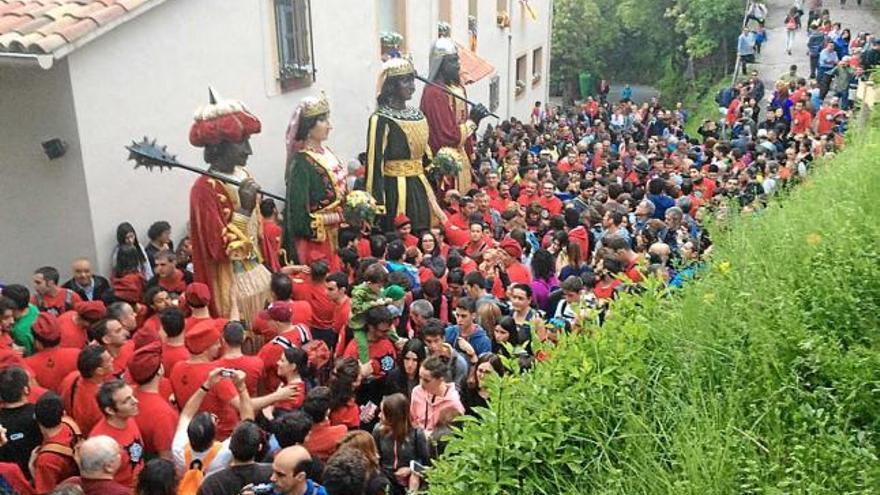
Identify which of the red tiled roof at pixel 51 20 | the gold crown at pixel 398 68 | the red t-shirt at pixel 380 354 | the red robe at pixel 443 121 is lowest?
the red t-shirt at pixel 380 354

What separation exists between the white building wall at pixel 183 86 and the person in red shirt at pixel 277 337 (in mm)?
3084

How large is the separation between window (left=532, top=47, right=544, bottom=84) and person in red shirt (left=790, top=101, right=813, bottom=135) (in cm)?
1041

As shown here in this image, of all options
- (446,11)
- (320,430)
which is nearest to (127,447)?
(320,430)

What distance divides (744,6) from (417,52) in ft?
64.2

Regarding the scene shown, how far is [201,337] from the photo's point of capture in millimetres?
5215

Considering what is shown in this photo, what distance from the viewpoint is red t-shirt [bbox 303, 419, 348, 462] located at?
4.52 metres

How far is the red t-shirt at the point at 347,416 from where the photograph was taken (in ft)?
15.9

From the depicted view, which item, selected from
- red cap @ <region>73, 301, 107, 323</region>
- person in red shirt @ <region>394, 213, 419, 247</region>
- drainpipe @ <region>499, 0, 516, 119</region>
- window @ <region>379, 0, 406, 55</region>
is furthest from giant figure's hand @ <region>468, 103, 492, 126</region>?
drainpipe @ <region>499, 0, 516, 119</region>

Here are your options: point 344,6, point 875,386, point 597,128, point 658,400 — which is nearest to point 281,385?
point 658,400

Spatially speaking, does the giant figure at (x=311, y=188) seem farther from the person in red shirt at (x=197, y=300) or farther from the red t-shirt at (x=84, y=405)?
the red t-shirt at (x=84, y=405)

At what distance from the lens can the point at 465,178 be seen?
39.1 ft

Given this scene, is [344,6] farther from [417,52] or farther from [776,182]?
[776,182]

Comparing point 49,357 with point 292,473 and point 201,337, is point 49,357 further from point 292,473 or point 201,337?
point 292,473

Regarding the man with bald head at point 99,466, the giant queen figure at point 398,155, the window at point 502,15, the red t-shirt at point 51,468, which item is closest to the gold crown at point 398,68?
the giant queen figure at point 398,155
